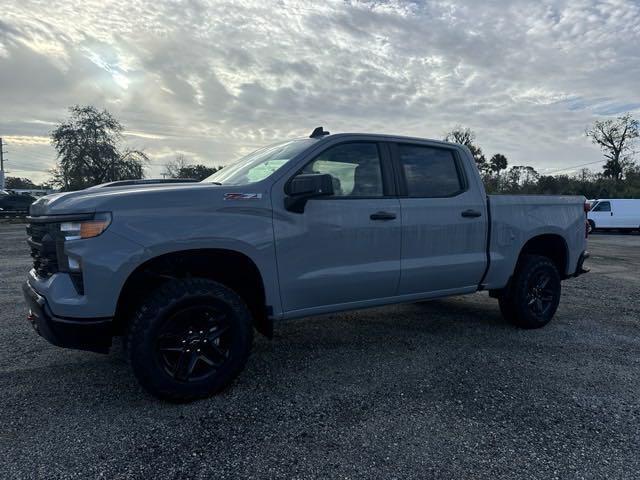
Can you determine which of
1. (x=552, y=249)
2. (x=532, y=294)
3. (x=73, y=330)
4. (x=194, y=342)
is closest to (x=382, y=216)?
(x=194, y=342)

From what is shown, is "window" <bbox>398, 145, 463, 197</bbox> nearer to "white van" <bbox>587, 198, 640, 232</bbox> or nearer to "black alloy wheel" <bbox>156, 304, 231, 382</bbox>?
"black alloy wheel" <bbox>156, 304, 231, 382</bbox>

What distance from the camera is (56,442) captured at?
8.38 ft

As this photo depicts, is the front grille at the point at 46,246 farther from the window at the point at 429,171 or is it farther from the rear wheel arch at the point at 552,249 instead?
the rear wheel arch at the point at 552,249

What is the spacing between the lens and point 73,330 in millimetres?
2725

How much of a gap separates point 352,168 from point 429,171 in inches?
35.1

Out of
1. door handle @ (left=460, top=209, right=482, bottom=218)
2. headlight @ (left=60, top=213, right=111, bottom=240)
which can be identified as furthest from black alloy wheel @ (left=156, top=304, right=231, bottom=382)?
door handle @ (left=460, top=209, right=482, bottom=218)

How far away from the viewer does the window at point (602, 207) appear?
22.5m

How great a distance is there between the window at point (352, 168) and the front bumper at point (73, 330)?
5.95ft

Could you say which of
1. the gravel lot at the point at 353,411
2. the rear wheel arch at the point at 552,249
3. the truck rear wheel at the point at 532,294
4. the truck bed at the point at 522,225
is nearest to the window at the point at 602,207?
the truck bed at the point at 522,225

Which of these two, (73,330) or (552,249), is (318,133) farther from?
(552,249)

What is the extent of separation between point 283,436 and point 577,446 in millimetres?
1741

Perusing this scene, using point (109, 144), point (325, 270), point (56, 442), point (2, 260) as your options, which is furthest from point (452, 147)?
point (109, 144)

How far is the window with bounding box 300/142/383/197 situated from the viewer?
3545 millimetres

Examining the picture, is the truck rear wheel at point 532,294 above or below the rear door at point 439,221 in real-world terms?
below
